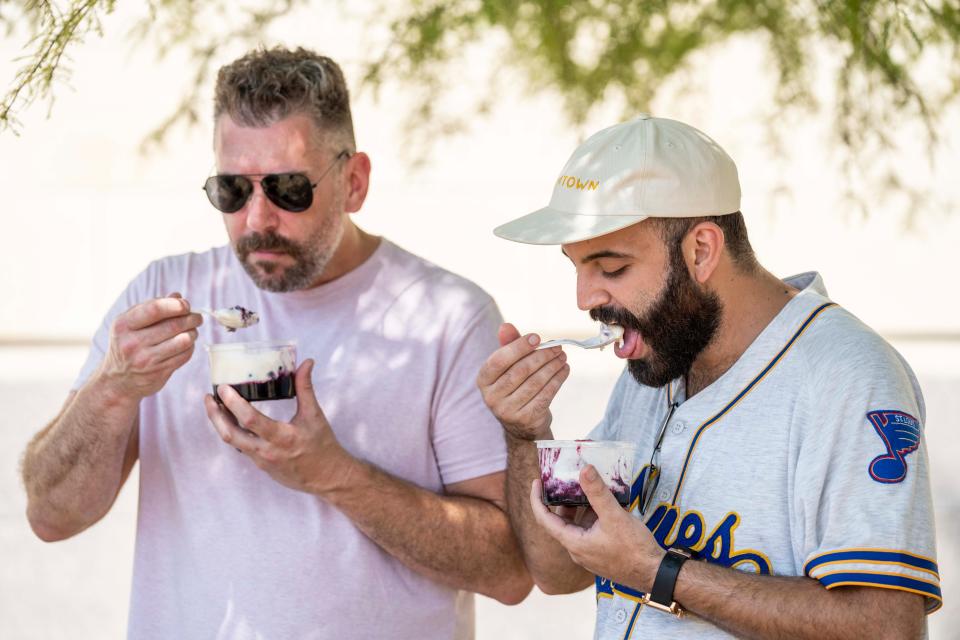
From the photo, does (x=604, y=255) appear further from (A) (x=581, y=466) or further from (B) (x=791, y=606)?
(B) (x=791, y=606)

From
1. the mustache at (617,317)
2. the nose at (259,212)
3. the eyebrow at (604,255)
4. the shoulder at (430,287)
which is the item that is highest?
the nose at (259,212)

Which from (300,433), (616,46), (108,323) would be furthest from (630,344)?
(616,46)

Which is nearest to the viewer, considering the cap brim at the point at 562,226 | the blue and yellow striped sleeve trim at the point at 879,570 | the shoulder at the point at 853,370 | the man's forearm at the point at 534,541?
the blue and yellow striped sleeve trim at the point at 879,570

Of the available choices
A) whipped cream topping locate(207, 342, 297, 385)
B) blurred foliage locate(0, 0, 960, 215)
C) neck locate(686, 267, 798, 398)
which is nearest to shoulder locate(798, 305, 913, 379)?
neck locate(686, 267, 798, 398)

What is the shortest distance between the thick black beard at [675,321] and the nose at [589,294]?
0.02m

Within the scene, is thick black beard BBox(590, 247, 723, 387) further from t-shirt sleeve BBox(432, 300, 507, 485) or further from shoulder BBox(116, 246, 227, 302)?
shoulder BBox(116, 246, 227, 302)

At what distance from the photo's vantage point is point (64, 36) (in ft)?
9.64

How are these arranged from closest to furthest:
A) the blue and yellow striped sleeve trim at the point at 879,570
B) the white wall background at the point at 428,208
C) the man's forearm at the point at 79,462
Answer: the blue and yellow striped sleeve trim at the point at 879,570
the man's forearm at the point at 79,462
the white wall background at the point at 428,208

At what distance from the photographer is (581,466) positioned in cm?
244

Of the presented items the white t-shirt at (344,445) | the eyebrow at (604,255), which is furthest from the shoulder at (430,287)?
the eyebrow at (604,255)

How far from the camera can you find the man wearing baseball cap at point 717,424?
210 centimetres

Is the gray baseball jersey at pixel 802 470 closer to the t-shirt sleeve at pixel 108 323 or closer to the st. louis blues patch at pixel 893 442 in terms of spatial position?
the st. louis blues patch at pixel 893 442

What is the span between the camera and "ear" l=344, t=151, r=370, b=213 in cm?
327

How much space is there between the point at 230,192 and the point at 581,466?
1.19 meters
